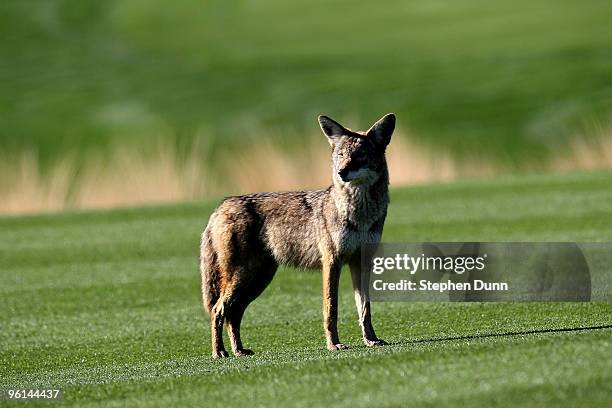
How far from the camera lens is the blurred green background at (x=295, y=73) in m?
26.4

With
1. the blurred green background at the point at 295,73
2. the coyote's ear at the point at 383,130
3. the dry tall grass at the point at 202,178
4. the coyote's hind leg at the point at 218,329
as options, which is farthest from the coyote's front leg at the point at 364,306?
the blurred green background at the point at 295,73

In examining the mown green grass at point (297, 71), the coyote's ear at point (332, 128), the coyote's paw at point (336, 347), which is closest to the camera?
the coyote's ear at point (332, 128)

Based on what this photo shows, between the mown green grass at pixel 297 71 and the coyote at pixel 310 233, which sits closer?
the coyote at pixel 310 233

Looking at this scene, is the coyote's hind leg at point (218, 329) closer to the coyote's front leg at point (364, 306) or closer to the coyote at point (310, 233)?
the coyote at point (310, 233)

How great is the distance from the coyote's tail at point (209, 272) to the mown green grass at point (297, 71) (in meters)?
14.0

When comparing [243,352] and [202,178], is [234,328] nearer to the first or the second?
[243,352]

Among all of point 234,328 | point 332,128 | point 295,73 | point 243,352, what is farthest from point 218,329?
point 295,73

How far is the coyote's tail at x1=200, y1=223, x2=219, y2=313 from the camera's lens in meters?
8.37

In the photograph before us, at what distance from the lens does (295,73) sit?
30875 millimetres

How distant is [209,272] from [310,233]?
0.83 m

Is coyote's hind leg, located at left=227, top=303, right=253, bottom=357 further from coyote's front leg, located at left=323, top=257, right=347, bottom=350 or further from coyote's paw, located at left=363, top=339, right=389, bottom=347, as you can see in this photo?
coyote's paw, located at left=363, top=339, right=389, bottom=347

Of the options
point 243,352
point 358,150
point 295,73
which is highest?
point 295,73

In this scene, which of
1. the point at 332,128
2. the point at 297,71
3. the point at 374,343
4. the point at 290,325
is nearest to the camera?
the point at 332,128

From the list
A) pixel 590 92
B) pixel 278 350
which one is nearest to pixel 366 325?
pixel 278 350
